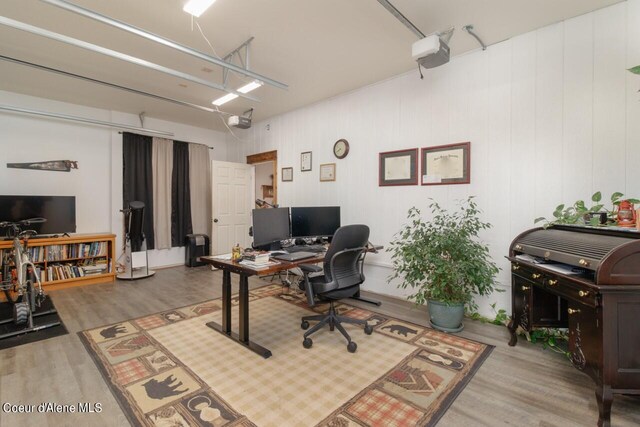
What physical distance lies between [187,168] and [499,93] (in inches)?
218

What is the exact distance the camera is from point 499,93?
297cm

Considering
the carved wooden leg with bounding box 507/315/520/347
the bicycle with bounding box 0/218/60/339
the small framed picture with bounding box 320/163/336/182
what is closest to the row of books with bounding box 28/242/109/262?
the bicycle with bounding box 0/218/60/339

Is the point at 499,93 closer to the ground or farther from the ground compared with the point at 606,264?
farther from the ground

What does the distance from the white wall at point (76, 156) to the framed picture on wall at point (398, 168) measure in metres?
4.54

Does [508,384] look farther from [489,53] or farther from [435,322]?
[489,53]

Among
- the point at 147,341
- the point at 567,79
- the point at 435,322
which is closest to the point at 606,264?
the point at 435,322

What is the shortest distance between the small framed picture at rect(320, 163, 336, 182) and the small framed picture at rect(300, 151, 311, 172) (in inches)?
12.1

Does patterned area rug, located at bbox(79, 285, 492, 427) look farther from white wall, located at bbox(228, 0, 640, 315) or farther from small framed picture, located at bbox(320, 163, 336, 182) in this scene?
small framed picture, located at bbox(320, 163, 336, 182)

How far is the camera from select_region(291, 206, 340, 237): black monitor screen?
12.0 feet

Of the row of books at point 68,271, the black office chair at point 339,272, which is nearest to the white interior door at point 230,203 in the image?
the row of books at point 68,271

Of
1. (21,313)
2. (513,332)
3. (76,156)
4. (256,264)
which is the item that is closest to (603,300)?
(513,332)

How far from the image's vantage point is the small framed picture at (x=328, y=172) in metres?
4.48

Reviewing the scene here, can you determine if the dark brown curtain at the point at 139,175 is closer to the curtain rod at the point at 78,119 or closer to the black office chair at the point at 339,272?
the curtain rod at the point at 78,119

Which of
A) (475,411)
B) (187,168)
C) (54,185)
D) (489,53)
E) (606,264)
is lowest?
(475,411)
